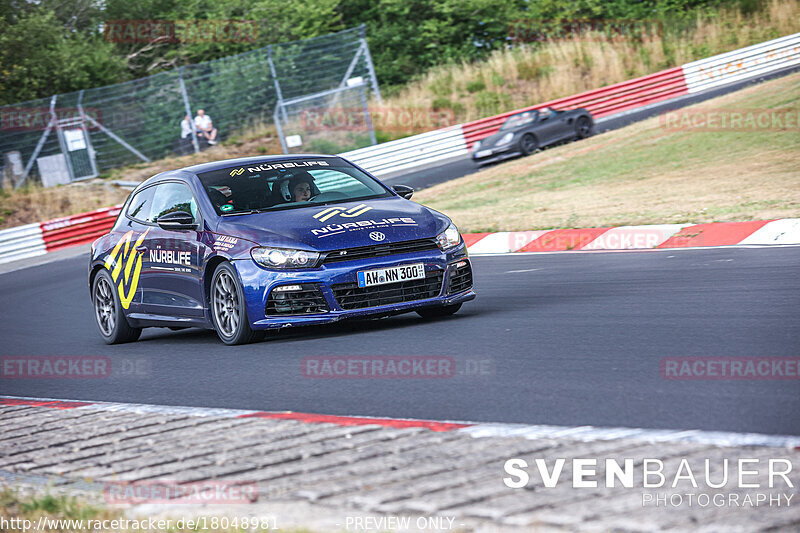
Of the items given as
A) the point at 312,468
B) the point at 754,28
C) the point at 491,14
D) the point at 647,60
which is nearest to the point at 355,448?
the point at 312,468

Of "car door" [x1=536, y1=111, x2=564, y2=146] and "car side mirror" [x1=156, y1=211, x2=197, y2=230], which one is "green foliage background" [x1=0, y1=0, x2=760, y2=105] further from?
"car side mirror" [x1=156, y1=211, x2=197, y2=230]

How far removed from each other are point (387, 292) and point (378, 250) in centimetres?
33

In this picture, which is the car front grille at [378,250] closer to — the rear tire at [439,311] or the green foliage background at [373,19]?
the rear tire at [439,311]

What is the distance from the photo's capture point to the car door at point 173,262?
9.06 metres

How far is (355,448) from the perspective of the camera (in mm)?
4688

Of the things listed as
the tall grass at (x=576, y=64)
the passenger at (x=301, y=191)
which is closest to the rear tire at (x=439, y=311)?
the passenger at (x=301, y=191)

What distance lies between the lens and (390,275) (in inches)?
325

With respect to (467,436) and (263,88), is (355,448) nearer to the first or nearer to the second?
(467,436)

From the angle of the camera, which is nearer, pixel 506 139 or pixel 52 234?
pixel 52 234

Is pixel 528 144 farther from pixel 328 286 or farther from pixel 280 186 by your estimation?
pixel 328 286

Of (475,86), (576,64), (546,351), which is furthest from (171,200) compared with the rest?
(576,64)

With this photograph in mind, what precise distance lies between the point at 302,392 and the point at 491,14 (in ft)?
143

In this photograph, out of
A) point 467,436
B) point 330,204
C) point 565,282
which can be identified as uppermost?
point 330,204

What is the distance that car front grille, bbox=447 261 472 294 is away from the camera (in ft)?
28.4
